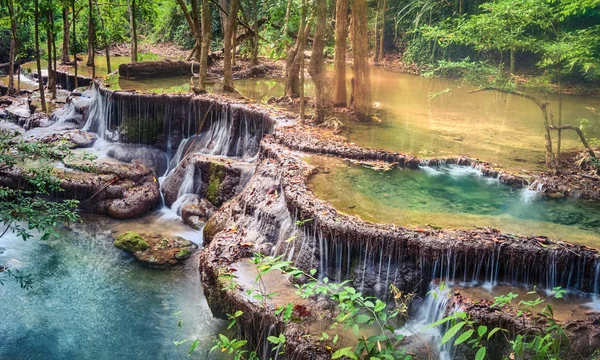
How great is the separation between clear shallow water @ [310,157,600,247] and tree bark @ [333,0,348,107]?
4.73m

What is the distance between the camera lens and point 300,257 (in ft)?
27.6

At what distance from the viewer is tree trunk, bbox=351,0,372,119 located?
14180 mm

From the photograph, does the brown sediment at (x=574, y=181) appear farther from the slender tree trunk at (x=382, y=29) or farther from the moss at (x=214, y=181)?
the slender tree trunk at (x=382, y=29)

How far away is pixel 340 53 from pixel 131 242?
755cm

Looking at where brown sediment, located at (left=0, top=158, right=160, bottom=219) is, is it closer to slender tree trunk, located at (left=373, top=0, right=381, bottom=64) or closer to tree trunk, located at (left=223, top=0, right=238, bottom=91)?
tree trunk, located at (left=223, top=0, right=238, bottom=91)

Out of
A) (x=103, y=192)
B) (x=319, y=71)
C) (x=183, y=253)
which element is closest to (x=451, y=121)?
(x=319, y=71)

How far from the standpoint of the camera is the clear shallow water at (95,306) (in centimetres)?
806

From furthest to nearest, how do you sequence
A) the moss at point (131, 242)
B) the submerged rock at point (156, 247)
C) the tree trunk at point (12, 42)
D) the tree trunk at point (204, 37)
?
1. the tree trunk at point (12, 42)
2. the tree trunk at point (204, 37)
3. the moss at point (131, 242)
4. the submerged rock at point (156, 247)

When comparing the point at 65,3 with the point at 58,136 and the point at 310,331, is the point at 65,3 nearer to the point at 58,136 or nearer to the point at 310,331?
the point at 58,136

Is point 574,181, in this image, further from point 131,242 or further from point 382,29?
point 382,29

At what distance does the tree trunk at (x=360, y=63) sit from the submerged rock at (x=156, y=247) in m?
6.11

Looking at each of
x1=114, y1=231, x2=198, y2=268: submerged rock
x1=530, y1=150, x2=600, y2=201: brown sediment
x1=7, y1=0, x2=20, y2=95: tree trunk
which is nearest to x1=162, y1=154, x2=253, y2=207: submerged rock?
x1=114, y1=231, x2=198, y2=268: submerged rock

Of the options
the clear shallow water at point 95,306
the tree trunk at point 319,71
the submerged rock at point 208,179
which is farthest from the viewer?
the tree trunk at point 319,71

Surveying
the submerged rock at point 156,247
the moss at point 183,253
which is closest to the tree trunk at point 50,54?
the submerged rock at point 156,247
